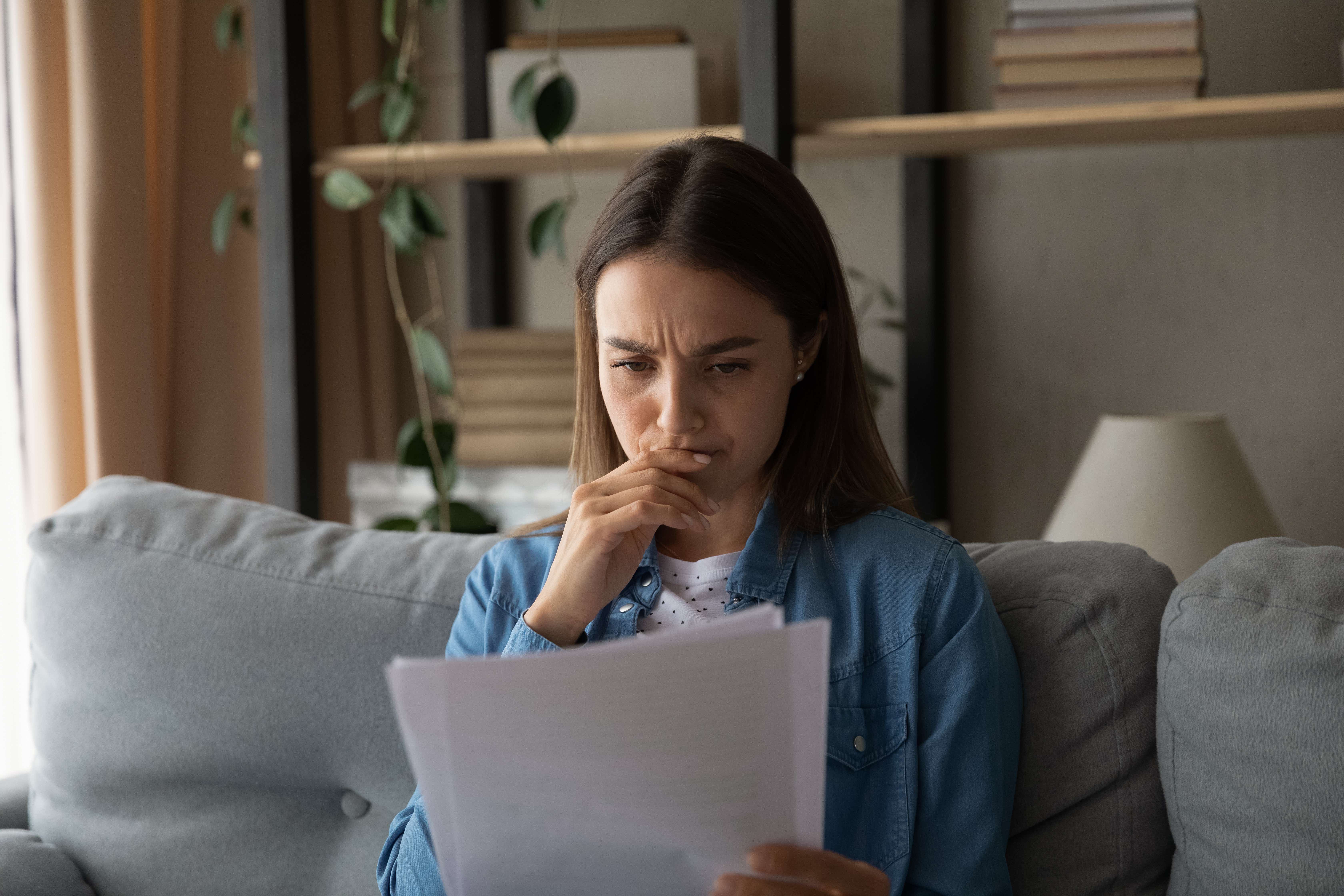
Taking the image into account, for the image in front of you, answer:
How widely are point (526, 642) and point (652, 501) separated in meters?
0.16

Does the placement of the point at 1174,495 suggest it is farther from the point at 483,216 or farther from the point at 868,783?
the point at 483,216

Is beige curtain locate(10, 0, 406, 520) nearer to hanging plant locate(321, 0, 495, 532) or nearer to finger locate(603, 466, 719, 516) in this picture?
hanging plant locate(321, 0, 495, 532)

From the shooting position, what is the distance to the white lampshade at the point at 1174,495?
155 centimetres

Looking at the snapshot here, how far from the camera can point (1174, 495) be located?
1562mm

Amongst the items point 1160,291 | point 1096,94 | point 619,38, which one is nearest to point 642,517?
point 1096,94

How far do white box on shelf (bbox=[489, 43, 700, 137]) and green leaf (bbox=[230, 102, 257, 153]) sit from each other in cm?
50

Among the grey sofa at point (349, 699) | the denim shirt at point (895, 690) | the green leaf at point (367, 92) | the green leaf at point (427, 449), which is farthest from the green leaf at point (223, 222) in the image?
the denim shirt at point (895, 690)

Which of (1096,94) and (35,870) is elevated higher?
(1096,94)

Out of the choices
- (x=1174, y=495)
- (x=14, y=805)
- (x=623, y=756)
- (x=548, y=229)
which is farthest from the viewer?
(x=548, y=229)

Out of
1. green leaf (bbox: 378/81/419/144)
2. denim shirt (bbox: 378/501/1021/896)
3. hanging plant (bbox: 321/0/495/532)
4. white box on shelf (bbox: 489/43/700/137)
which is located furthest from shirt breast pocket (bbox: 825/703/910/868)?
green leaf (bbox: 378/81/419/144)

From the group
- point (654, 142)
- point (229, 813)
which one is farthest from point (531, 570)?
point (654, 142)

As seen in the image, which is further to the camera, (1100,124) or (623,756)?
(1100,124)

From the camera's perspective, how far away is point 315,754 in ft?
3.80

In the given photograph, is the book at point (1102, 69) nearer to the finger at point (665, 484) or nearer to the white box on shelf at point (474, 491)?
the white box on shelf at point (474, 491)
